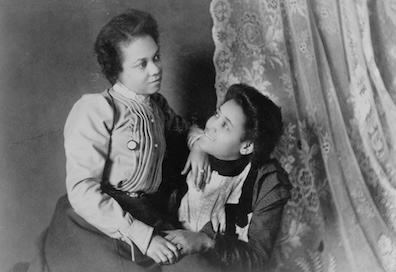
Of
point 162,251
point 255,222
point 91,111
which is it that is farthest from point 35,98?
point 255,222

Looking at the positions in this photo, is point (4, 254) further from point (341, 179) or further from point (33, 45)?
point (341, 179)

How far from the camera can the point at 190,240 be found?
82.0 inches

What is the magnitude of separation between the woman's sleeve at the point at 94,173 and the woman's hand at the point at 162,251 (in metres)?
0.03

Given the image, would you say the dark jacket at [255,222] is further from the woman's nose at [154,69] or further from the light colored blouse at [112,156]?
the woman's nose at [154,69]

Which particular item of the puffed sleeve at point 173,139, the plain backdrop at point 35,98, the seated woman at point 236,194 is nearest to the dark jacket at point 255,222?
the seated woman at point 236,194

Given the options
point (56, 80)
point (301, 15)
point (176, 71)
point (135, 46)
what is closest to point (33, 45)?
point (56, 80)

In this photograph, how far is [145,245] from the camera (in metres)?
1.99

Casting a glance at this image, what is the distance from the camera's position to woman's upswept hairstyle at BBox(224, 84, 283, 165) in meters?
2.12

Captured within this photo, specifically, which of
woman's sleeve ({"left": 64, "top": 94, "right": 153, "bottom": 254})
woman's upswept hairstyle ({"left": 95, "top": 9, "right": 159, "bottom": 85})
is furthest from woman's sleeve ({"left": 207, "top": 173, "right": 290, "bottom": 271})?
woman's upswept hairstyle ({"left": 95, "top": 9, "right": 159, "bottom": 85})

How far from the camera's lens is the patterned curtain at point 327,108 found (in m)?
2.22

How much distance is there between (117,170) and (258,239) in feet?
2.04

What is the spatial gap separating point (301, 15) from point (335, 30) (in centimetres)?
17

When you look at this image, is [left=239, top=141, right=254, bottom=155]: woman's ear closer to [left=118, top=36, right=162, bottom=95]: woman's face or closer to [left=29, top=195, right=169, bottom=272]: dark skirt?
[left=118, top=36, right=162, bottom=95]: woman's face

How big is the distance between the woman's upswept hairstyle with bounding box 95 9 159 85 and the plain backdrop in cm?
3
